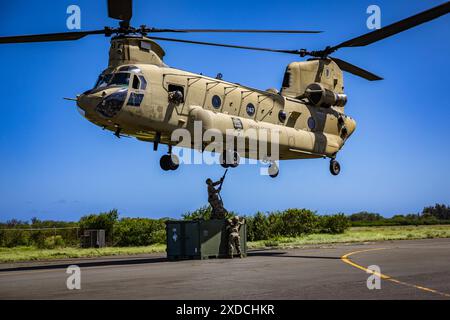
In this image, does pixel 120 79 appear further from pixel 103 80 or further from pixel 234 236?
pixel 234 236

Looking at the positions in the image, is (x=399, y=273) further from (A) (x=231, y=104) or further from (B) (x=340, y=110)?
(B) (x=340, y=110)

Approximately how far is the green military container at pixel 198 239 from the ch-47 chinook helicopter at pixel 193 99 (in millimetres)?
3771

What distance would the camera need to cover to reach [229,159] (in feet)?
72.3

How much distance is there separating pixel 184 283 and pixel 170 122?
989 cm

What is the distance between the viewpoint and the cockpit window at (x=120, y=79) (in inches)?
754

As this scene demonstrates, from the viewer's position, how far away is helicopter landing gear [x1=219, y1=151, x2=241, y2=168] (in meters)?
22.0

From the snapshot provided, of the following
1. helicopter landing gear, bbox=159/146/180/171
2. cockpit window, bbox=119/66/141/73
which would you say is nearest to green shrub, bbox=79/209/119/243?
helicopter landing gear, bbox=159/146/180/171

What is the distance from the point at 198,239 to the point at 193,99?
5813mm

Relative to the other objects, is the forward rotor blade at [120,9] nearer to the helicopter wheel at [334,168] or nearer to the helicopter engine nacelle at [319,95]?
the helicopter engine nacelle at [319,95]

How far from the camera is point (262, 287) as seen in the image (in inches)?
413

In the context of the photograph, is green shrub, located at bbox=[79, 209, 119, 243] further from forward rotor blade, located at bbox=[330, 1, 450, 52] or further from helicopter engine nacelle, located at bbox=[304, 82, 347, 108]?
forward rotor blade, located at bbox=[330, 1, 450, 52]

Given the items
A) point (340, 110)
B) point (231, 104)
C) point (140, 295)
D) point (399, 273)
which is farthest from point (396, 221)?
point (140, 295)
